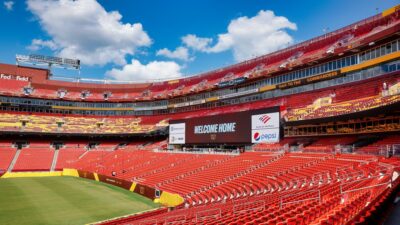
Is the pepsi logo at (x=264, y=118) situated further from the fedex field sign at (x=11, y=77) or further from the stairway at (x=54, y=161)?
the fedex field sign at (x=11, y=77)

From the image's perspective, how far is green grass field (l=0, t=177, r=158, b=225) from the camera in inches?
941

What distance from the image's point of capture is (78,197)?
105ft

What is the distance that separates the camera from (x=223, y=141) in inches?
1697

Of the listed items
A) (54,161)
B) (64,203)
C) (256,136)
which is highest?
(256,136)

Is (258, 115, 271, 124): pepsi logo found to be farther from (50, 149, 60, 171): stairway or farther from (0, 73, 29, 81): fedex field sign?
(0, 73, 29, 81): fedex field sign

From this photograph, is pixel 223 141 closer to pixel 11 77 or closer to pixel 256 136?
pixel 256 136

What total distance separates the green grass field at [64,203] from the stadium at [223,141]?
0.17 meters

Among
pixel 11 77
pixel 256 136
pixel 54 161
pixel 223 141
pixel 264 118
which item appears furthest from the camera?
pixel 11 77

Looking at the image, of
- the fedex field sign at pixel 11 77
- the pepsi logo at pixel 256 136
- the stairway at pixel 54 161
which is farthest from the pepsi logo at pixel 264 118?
the fedex field sign at pixel 11 77

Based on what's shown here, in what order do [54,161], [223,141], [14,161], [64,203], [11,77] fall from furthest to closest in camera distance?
[11,77] < [54,161] < [14,161] < [223,141] < [64,203]

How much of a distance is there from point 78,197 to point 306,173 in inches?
848

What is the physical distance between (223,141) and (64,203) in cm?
2102

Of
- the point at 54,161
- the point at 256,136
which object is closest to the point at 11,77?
the point at 54,161

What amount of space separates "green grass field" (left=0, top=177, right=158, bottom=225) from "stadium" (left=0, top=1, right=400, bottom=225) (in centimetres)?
17
